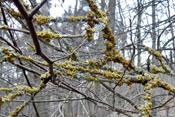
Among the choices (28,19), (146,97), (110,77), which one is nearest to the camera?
(28,19)

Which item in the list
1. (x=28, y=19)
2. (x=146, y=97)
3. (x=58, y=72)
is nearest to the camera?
(x=28, y=19)

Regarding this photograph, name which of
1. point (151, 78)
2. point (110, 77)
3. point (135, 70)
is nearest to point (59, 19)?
point (110, 77)

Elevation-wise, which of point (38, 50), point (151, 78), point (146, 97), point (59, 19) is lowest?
point (146, 97)

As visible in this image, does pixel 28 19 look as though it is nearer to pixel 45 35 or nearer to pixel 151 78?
pixel 45 35

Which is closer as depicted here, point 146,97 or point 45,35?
point 45,35

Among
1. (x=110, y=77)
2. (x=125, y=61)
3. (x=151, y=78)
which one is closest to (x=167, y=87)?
(x=151, y=78)

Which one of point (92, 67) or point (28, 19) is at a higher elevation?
point (28, 19)

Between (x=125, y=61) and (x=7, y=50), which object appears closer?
(x=7, y=50)

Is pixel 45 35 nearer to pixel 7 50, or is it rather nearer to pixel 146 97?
pixel 7 50

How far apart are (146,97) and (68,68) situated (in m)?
0.68

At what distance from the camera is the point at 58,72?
105 cm

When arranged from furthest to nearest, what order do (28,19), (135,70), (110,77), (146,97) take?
1. (135,70)
2. (110,77)
3. (146,97)
4. (28,19)

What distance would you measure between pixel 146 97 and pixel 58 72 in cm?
74

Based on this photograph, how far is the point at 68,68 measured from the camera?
116 centimetres
